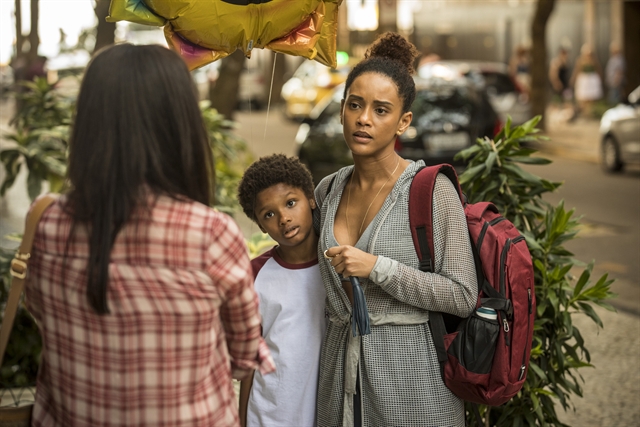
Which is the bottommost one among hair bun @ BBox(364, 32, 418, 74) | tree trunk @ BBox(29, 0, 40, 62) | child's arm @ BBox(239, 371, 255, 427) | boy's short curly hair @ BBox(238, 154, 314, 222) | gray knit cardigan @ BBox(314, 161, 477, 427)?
child's arm @ BBox(239, 371, 255, 427)

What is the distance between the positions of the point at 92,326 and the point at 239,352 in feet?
1.18

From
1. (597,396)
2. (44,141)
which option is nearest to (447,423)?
(597,396)

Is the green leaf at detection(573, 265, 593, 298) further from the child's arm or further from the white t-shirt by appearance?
the child's arm

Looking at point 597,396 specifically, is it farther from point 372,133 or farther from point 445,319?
point 372,133

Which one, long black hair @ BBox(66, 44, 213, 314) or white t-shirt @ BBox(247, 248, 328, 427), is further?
white t-shirt @ BBox(247, 248, 328, 427)

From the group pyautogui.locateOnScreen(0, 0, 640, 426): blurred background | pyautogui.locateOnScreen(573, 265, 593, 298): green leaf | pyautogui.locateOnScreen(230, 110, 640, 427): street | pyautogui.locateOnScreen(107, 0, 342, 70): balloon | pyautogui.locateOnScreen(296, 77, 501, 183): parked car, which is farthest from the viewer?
pyautogui.locateOnScreen(296, 77, 501, 183): parked car

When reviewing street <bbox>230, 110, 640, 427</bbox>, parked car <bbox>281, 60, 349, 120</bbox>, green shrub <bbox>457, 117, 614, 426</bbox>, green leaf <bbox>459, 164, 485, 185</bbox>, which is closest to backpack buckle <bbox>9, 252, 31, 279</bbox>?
street <bbox>230, 110, 640, 427</bbox>

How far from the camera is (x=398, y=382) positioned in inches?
102

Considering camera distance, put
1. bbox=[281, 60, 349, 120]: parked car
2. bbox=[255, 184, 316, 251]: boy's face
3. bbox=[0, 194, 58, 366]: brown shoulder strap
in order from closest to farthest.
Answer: bbox=[0, 194, 58, 366]: brown shoulder strap, bbox=[255, 184, 316, 251]: boy's face, bbox=[281, 60, 349, 120]: parked car

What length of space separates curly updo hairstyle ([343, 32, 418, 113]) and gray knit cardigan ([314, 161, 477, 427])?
29cm

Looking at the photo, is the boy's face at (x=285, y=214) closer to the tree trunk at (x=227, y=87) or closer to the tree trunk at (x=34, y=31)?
the tree trunk at (x=227, y=87)

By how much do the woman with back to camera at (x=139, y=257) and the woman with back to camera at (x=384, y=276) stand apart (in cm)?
65

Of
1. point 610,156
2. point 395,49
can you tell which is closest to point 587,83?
point 610,156

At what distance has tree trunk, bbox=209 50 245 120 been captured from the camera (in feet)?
32.1
